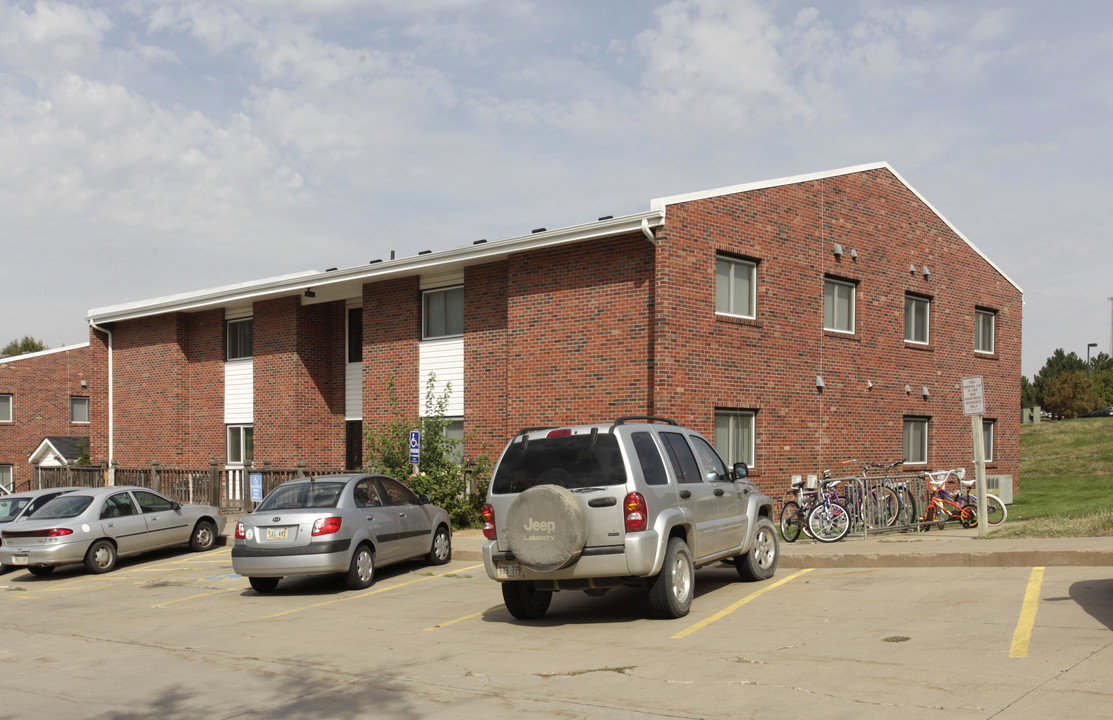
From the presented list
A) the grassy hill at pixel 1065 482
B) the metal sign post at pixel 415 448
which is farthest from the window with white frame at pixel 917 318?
the metal sign post at pixel 415 448

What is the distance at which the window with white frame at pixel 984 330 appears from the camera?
2592 cm

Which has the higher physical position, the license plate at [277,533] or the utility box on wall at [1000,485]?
the license plate at [277,533]

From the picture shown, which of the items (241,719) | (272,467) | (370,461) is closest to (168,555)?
(370,461)

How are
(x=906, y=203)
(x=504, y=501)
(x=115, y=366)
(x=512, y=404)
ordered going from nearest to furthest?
(x=504, y=501) → (x=512, y=404) → (x=906, y=203) → (x=115, y=366)

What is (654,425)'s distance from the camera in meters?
10.8

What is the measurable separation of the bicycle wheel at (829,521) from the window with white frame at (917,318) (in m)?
8.55

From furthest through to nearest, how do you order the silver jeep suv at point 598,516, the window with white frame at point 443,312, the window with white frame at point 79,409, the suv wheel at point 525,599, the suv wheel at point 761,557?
the window with white frame at point 79,409
the window with white frame at point 443,312
the suv wheel at point 761,557
the suv wheel at point 525,599
the silver jeep suv at point 598,516

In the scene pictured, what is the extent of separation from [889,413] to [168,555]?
15.3 m

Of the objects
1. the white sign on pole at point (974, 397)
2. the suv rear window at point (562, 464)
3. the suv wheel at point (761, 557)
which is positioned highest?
the white sign on pole at point (974, 397)

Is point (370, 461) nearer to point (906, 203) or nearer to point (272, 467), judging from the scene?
point (272, 467)

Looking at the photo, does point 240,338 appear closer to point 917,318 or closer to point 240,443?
point 240,443

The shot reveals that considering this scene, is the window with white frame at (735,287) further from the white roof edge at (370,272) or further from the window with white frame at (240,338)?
the window with white frame at (240,338)

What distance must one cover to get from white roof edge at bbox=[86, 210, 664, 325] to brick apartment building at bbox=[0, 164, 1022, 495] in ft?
0.18

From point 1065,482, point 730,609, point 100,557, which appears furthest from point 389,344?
point 1065,482
